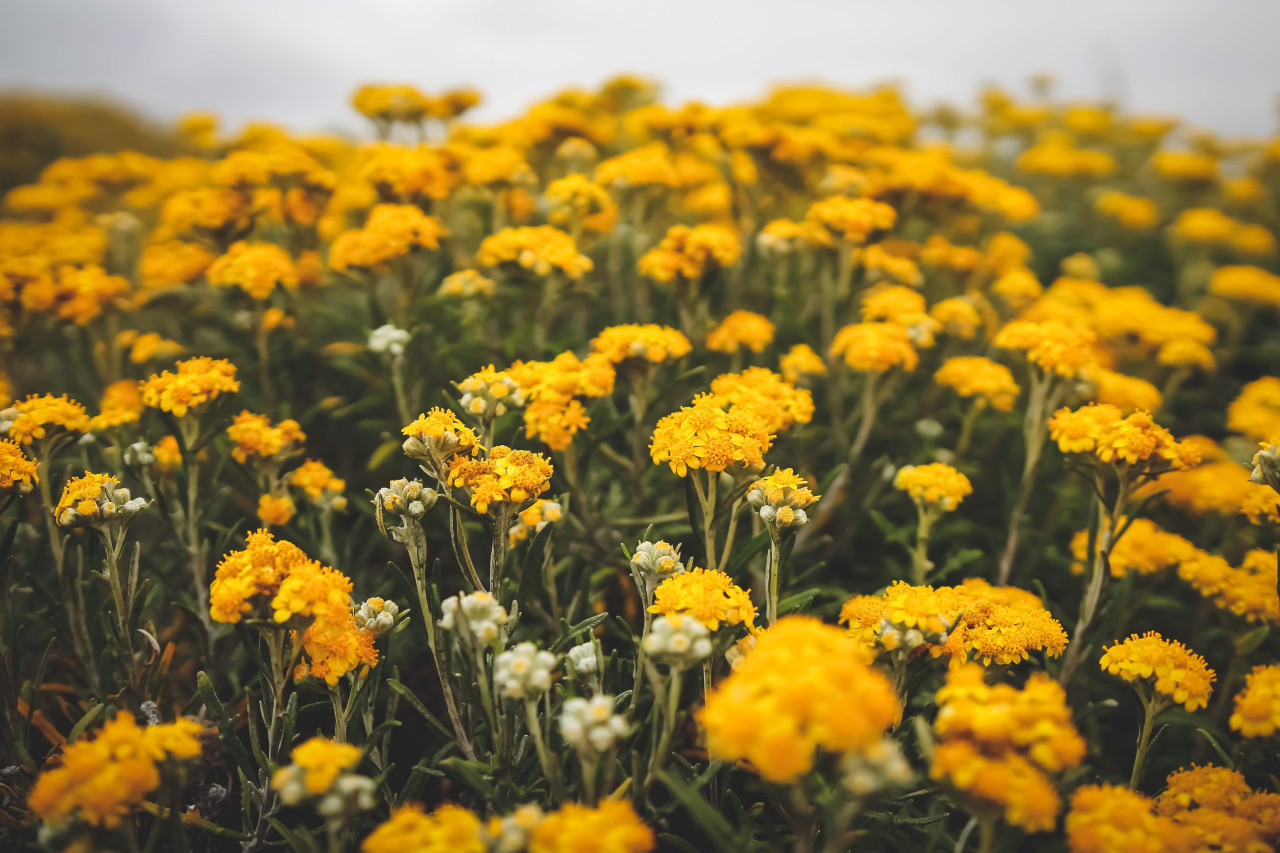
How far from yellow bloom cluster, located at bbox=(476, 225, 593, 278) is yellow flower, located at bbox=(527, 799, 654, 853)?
73.9 inches

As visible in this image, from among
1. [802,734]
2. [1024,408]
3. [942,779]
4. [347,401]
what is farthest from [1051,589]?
[347,401]

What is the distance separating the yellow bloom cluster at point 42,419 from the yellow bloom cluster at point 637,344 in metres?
1.62

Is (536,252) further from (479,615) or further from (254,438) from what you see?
(479,615)

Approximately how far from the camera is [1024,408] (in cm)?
326

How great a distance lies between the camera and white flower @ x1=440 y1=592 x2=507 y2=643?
1.55 m

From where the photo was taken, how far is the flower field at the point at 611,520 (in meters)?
1.42

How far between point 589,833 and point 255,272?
239cm

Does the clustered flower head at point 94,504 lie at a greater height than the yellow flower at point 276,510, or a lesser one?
greater

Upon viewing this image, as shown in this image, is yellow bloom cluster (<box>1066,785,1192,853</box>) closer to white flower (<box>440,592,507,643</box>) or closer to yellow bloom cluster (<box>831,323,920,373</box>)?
white flower (<box>440,592,507,643</box>)

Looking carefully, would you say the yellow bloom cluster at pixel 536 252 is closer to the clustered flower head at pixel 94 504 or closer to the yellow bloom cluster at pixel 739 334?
the yellow bloom cluster at pixel 739 334

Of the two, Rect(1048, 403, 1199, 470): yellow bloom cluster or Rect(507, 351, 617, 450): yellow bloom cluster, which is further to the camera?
Rect(507, 351, 617, 450): yellow bloom cluster

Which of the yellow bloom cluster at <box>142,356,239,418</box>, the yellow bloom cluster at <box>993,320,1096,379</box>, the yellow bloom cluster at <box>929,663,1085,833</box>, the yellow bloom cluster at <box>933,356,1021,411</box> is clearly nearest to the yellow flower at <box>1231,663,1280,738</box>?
the yellow bloom cluster at <box>929,663,1085,833</box>

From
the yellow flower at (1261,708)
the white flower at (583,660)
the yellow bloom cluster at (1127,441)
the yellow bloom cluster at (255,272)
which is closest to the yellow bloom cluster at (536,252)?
the yellow bloom cluster at (255,272)

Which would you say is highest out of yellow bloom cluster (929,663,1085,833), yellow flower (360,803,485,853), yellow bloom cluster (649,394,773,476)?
yellow bloom cluster (649,394,773,476)
